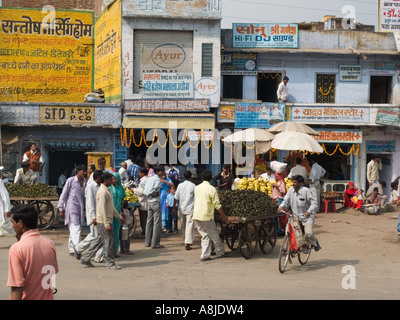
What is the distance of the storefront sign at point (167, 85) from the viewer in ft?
70.3

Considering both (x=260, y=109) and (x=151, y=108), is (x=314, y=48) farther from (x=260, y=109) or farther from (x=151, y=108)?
(x=151, y=108)

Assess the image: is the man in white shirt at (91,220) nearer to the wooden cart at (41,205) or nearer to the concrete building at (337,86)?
the wooden cart at (41,205)

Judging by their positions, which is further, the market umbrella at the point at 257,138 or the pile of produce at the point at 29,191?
the market umbrella at the point at 257,138

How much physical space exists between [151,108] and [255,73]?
4510 millimetres

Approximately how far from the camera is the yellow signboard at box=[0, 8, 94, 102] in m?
24.6

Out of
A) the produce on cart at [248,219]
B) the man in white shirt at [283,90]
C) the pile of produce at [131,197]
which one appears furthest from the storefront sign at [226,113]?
the produce on cart at [248,219]

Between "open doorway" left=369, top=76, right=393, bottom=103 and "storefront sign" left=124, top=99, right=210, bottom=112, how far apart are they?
754 cm

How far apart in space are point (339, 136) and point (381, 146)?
2.13 metres

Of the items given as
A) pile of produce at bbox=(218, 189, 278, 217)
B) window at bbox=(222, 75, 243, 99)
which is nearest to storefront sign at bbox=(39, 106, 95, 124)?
window at bbox=(222, 75, 243, 99)

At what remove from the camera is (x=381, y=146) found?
77.6 ft

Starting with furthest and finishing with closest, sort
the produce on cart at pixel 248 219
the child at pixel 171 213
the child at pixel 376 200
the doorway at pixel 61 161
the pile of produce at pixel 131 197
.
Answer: the doorway at pixel 61 161 → the child at pixel 376 200 → the child at pixel 171 213 → the pile of produce at pixel 131 197 → the produce on cart at pixel 248 219

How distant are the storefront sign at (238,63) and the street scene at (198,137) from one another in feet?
0.13

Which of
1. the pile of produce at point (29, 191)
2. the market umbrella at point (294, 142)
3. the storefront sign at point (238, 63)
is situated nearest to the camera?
the pile of produce at point (29, 191)

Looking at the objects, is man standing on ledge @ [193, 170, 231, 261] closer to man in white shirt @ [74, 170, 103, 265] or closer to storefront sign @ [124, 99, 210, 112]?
man in white shirt @ [74, 170, 103, 265]
